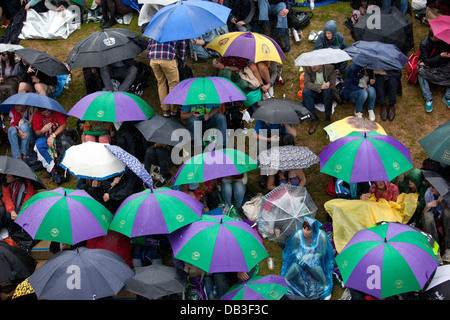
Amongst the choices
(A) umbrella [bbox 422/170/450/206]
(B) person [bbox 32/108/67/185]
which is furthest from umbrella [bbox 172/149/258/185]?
(B) person [bbox 32/108/67/185]

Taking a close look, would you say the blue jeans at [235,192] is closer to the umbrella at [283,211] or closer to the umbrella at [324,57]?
the umbrella at [283,211]

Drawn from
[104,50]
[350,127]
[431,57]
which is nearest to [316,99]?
[350,127]

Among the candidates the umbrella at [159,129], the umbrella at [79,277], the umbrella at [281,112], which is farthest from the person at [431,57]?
the umbrella at [79,277]

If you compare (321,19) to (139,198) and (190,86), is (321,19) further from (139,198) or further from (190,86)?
(139,198)

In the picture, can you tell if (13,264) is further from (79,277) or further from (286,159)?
(286,159)

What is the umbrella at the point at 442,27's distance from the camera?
42.1 ft

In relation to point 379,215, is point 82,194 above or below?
above

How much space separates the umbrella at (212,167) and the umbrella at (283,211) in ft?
2.45

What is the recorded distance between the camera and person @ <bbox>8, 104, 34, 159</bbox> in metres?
12.9

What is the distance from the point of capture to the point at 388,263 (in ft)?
28.2

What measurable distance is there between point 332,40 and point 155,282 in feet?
23.5

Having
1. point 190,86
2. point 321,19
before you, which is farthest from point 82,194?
point 321,19

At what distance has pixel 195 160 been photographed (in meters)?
10.8

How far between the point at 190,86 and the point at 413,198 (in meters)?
4.59
